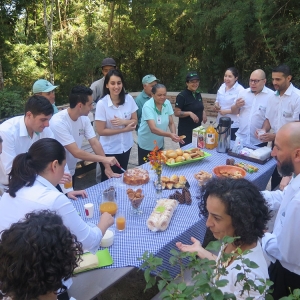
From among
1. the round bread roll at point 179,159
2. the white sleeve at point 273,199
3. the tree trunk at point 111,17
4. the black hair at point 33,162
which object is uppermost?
the tree trunk at point 111,17

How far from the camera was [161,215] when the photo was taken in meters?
2.32

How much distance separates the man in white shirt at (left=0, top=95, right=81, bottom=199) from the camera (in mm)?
2617

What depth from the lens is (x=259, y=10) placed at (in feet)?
24.3

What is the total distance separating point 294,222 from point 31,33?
41.4ft

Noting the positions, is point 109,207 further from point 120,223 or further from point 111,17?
point 111,17

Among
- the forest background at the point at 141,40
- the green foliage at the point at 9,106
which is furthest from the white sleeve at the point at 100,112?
the forest background at the point at 141,40

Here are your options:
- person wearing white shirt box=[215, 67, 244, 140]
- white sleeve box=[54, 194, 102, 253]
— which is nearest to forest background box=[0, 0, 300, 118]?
person wearing white shirt box=[215, 67, 244, 140]

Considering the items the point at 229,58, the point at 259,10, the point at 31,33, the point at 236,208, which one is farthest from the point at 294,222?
the point at 31,33

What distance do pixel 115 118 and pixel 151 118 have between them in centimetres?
45

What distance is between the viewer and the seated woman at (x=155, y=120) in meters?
3.84

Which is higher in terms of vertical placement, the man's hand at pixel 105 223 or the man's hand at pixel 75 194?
the man's hand at pixel 105 223

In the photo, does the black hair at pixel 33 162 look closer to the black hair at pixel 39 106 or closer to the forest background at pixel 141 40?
the black hair at pixel 39 106

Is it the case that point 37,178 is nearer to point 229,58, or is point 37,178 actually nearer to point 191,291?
point 191,291

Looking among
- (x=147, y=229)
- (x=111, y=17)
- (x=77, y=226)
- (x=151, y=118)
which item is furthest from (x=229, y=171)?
(x=111, y=17)
